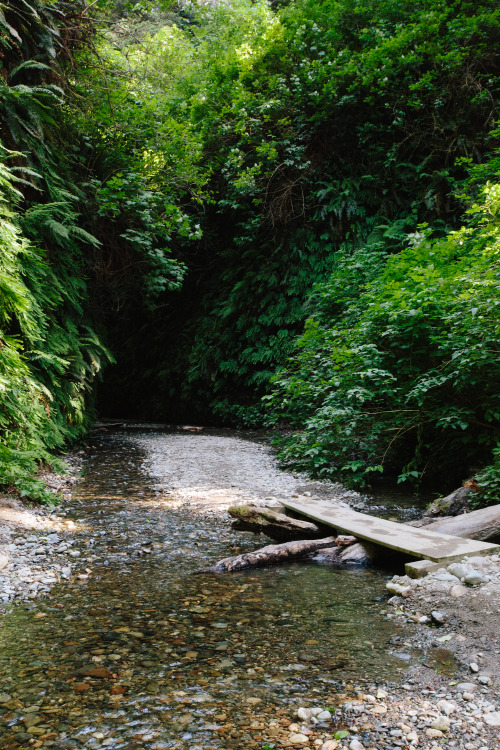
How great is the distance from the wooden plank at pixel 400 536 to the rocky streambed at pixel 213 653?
1.00ft

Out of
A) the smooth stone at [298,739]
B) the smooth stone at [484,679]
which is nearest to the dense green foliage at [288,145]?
the smooth stone at [484,679]

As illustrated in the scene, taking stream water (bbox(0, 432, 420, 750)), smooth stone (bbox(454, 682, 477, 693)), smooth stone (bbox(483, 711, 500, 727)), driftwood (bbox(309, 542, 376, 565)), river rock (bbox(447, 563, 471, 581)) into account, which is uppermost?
river rock (bbox(447, 563, 471, 581))

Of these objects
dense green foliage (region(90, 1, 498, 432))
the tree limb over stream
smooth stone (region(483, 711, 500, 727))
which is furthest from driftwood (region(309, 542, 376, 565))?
dense green foliage (region(90, 1, 498, 432))

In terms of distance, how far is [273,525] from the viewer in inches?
182

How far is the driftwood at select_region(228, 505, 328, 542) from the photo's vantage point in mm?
4629

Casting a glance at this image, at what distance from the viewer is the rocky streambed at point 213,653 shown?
78.1 inches

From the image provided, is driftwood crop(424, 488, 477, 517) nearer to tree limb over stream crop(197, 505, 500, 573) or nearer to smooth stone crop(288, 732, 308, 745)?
tree limb over stream crop(197, 505, 500, 573)

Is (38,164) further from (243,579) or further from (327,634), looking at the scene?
(327,634)

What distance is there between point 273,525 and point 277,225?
32.3 ft

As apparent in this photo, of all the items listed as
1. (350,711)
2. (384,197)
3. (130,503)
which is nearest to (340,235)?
(384,197)

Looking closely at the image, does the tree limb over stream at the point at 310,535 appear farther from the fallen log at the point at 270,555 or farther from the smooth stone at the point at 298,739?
the smooth stone at the point at 298,739

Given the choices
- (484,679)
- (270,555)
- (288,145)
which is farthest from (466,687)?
(288,145)

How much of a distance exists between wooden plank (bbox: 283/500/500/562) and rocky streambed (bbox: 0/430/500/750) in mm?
303

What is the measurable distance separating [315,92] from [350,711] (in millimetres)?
12363
